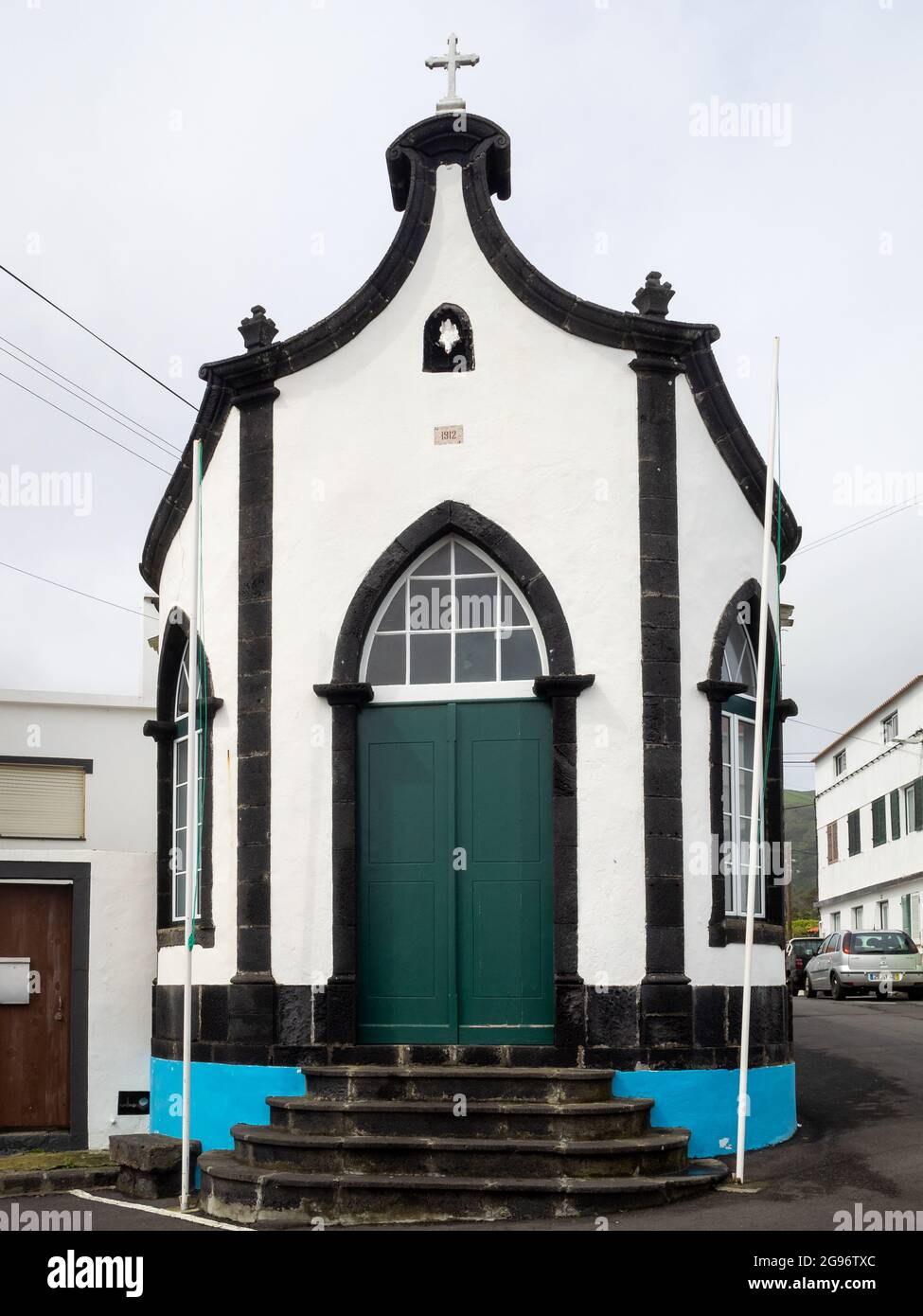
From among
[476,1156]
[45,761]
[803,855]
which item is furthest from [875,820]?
[803,855]

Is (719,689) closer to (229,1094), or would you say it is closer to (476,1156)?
(476,1156)

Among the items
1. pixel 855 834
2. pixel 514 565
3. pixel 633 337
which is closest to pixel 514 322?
pixel 633 337

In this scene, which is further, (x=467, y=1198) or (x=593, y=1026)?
(x=593, y=1026)

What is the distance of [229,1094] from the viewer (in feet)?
36.1

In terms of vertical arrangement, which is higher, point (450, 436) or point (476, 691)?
point (450, 436)

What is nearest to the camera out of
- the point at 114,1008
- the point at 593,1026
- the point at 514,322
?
the point at 593,1026

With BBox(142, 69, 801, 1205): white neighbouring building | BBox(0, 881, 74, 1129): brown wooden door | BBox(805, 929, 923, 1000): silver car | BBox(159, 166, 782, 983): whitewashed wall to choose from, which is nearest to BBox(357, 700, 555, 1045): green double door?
BBox(142, 69, 801, 1205): white neighbouring building

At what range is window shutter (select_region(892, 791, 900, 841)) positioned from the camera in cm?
4094

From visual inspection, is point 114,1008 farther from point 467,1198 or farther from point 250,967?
point 467,1198

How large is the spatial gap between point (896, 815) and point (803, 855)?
3625 inches

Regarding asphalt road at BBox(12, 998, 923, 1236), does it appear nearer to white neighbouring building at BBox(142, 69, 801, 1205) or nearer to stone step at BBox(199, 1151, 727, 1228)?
stone step at BBox(199, 1151, 727, 1228)

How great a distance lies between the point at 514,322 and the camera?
11.6 metres
